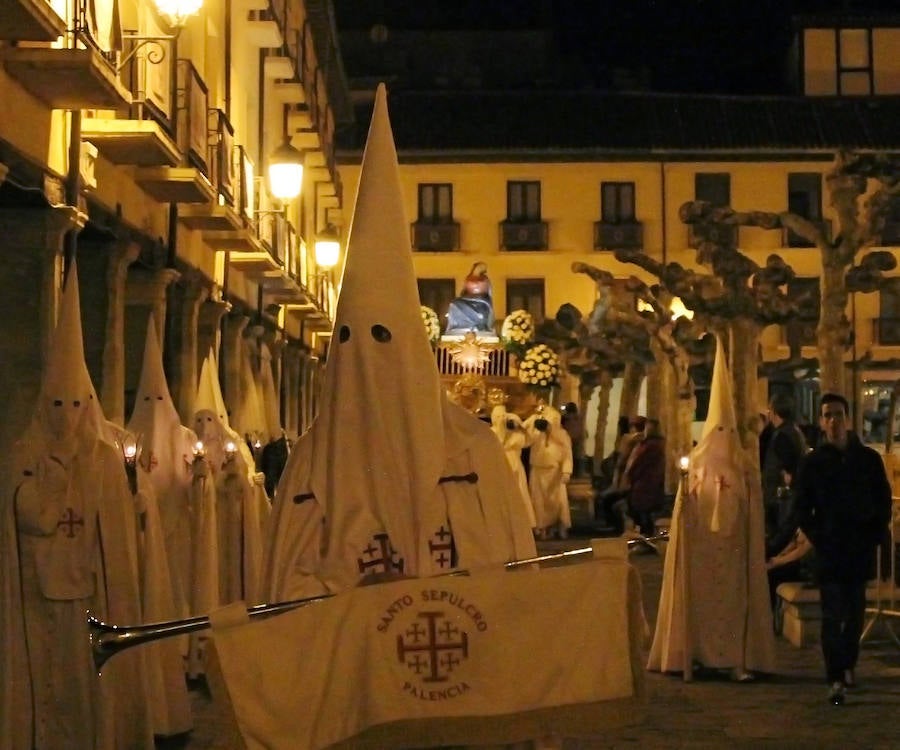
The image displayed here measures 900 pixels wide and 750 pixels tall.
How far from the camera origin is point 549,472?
88.3 ft

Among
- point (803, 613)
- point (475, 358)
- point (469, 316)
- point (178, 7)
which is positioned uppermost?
point (178, 7)

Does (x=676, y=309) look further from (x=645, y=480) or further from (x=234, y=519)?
(x=234, y=519)

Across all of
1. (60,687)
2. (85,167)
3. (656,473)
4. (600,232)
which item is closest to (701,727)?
(60,687)

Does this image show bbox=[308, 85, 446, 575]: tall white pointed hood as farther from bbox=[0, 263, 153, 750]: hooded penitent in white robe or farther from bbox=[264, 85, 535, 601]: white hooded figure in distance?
bbox=[0, 263, 153, 750]: hooded penitent in white robe

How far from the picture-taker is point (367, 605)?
552 centimetres

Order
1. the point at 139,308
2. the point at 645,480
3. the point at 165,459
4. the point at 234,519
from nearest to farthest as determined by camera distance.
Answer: the point at 165,459
the point at 234,519
the point at 139,308
the point at 645,480

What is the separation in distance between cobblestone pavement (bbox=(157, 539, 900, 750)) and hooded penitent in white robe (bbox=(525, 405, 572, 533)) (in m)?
14.0

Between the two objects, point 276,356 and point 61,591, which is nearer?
point 61,591

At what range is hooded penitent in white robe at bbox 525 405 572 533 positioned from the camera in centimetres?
2672

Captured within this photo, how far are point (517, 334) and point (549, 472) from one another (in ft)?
19.6

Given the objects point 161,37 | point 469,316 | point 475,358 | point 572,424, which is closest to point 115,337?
point 161,37

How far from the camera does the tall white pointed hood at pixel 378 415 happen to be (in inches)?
233

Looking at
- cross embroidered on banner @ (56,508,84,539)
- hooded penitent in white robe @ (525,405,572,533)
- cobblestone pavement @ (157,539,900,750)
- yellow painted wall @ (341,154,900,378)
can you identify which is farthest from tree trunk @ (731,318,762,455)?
yellow painted wall @ (341,154,900,378)

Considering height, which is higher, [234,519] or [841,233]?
[841,233]
